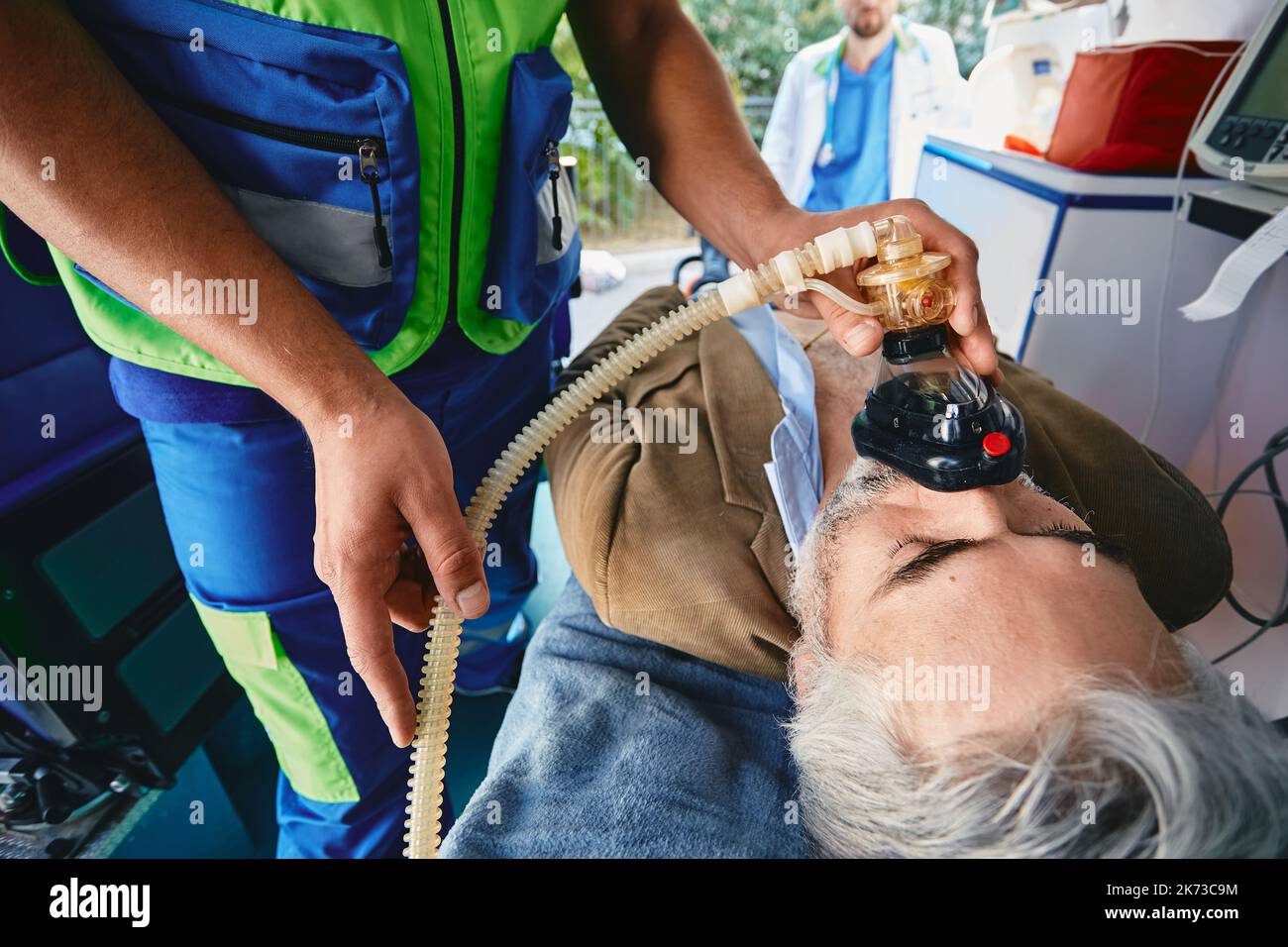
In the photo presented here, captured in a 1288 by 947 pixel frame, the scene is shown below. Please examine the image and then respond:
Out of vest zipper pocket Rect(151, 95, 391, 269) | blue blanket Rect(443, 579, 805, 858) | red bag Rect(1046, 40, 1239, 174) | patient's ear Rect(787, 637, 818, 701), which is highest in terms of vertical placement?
red bag Rect(1046, 40, 1239, 174)

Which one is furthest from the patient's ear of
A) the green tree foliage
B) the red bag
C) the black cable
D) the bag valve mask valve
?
the green tree foliage

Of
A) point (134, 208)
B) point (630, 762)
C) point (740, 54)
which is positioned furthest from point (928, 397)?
point (740, 54)

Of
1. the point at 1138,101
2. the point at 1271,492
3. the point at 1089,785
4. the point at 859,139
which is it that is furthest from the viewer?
the point at 859,139

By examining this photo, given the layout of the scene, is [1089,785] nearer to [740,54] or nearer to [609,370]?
[609,370]

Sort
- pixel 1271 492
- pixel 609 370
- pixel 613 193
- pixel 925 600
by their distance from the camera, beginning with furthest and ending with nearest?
1. pixel 613 193
2. pixel 1271 492
3. pixel 609 370
4. pixel 925 600

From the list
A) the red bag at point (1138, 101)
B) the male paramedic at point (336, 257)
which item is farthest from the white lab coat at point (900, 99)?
the male paramedic at point (336, 257)

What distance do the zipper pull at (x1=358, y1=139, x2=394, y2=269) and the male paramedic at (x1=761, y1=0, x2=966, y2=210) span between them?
9.27 ft

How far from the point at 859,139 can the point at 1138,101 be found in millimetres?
1924

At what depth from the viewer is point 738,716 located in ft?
3.38

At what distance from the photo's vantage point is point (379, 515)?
2.22 feet

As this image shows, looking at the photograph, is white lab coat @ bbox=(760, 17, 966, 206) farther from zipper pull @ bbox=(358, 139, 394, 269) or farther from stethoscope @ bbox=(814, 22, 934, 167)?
zipper pull @ bbox=(358, 139, 394, 269)

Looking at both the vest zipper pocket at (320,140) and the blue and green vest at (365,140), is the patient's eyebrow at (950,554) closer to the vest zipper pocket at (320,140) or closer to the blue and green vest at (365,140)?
the blue and green vest at (365,140)

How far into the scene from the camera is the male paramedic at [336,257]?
67 cm

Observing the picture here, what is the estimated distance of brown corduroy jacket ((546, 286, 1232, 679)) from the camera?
1.00m
